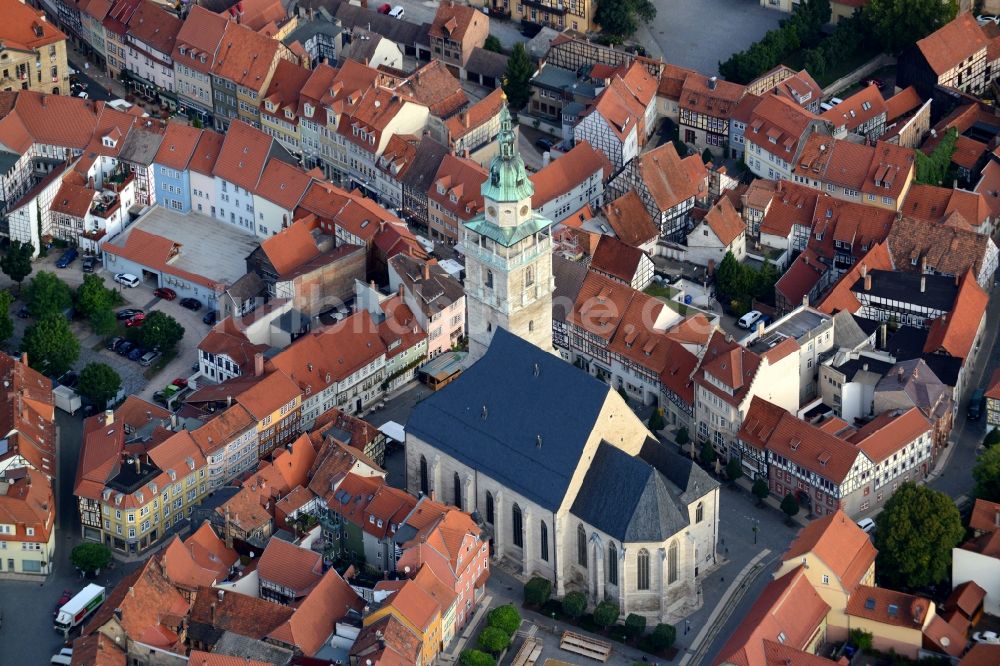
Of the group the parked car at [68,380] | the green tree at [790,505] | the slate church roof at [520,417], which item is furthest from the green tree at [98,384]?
the green tree at [790,505]

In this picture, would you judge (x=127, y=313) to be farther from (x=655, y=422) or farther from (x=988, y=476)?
(x=988, y=476)

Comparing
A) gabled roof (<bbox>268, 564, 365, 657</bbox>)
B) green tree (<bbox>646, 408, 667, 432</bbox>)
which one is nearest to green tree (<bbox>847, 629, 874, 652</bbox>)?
green tree (<bbox>646, 408, 667, 432</bbox>)

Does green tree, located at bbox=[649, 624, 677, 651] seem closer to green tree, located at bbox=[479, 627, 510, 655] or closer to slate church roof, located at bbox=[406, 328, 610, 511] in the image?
green tree, located at bbox=[479, 627, 510, 655]

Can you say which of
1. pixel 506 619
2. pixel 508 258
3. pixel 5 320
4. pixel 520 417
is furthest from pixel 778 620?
pixel 5 320

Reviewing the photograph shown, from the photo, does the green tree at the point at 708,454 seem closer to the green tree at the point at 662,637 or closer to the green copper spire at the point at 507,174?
the green tree at the point at 662,637

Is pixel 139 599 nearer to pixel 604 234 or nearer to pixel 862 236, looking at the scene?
pixel 604 234
